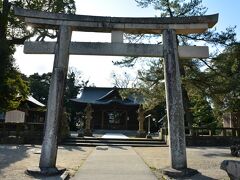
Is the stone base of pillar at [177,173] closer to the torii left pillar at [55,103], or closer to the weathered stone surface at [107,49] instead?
the torii left pillar at [55,103]

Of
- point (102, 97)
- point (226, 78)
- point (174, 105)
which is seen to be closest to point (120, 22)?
point (174, 105)

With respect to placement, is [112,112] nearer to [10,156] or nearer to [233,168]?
[10,156]

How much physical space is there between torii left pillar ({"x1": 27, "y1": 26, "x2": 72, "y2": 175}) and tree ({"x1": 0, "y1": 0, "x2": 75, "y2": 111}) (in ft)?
43.6

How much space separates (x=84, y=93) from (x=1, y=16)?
20294 millimetres

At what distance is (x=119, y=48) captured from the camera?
9.21 m

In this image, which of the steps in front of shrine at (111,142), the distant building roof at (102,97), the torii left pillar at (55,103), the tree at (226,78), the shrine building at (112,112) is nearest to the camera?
the torii left pillar at (55,103)

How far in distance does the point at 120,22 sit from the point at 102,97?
29173 millimetres

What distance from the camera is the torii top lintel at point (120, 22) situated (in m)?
9.21

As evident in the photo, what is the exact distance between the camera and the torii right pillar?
27.5 ft

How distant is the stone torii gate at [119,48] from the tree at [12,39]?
13.1 m

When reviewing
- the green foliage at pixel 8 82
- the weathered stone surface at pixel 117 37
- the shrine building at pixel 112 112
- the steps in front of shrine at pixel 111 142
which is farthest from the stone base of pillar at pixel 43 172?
the shrine building at pixel 112 112

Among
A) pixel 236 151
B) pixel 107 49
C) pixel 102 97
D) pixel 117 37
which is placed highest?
pixel 102 97

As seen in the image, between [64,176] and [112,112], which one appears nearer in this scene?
[64,176]

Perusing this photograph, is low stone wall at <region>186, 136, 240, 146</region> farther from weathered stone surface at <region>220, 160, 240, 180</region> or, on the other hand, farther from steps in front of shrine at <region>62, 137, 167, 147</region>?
weathered stone surface at <region>220, 160, 240, 180</region>
